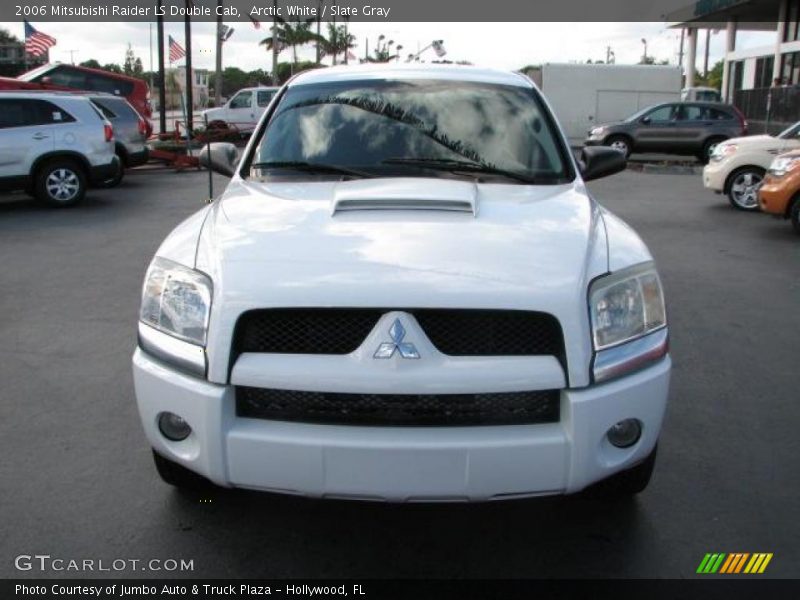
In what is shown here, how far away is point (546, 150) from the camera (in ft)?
13.4

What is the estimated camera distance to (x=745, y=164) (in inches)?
480

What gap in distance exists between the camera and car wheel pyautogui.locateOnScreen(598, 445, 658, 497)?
3.22 metres

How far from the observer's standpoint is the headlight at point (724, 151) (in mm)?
12234

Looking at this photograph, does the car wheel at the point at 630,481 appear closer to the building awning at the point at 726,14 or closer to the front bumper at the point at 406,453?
the front bumper at the point at 406,453

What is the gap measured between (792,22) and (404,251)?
36.9 m

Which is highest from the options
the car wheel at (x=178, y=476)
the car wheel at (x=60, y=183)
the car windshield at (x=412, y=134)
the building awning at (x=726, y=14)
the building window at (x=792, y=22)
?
the building awning at (x=726, y=14)

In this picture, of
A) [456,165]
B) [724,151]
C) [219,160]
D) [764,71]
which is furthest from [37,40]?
[764,71]

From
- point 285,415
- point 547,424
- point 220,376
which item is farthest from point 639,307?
point 220,376

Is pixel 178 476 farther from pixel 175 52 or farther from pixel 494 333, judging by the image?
pixel 175 52

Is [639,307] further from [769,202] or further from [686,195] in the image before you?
[686,195]

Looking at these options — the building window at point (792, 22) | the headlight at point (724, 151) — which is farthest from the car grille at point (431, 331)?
the building window at point (792, 22)

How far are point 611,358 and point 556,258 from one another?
39 cm

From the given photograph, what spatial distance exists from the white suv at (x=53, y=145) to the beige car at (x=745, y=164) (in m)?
9.49

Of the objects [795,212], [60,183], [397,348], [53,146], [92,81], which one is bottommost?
[60,183]
